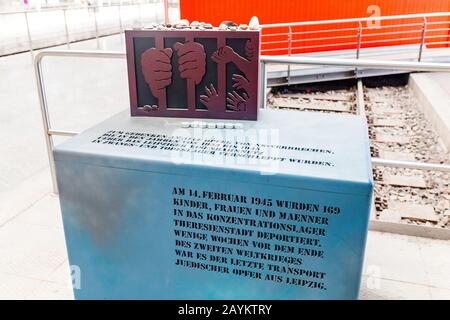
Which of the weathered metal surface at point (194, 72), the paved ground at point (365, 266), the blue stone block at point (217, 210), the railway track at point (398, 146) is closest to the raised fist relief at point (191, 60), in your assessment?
the weathered metal surface at point (194, 72)

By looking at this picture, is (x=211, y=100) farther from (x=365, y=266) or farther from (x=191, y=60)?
(x=365, y=266)

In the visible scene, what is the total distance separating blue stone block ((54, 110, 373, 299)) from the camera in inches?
49.4

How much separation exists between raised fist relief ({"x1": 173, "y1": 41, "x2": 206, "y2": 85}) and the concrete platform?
4413 mm

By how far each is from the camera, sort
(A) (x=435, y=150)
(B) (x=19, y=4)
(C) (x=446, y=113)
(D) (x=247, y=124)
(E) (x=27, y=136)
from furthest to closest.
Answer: (B) (x=19, y=4), (C) (x=446, y=113), (A) (x=435, y=150), (E) (x=27, y=136), (D) (x=247, y=124)

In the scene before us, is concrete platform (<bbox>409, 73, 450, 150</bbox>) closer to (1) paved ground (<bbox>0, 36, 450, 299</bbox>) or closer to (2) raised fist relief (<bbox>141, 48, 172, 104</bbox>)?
(1) paved ground (<bbox>0, 36, 450, 299</bbox>)

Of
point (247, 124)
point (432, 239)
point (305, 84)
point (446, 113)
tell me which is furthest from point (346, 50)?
point (247, 124)

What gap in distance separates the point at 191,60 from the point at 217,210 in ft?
2.06

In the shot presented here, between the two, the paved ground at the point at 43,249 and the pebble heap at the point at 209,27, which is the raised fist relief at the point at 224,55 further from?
the paved ground at the point at 43,249

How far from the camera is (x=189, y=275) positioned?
148 centimetres

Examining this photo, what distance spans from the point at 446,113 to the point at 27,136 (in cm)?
524

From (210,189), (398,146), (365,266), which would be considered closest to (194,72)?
(210,189)


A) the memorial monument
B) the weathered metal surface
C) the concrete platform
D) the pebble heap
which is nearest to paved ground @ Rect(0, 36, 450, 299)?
the memorial monument
